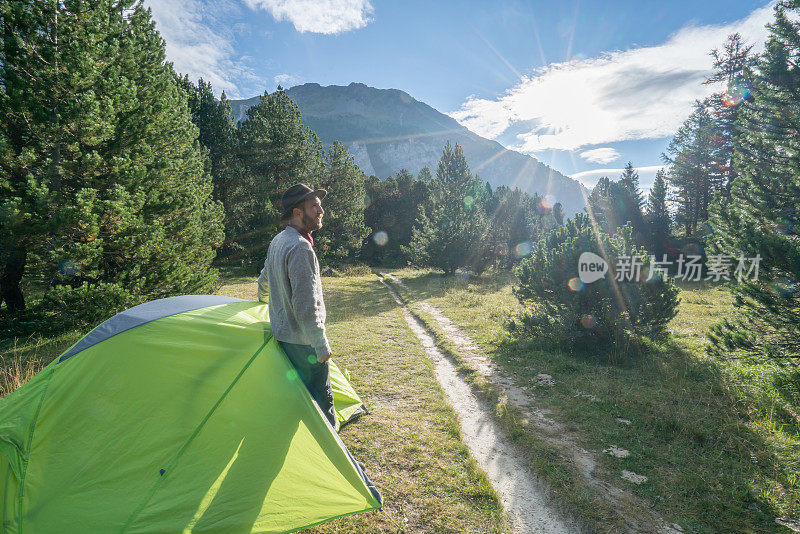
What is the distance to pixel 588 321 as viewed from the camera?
8227mm

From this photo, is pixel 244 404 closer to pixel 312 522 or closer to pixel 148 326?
pixel 312 522

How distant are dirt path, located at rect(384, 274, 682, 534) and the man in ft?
10.4

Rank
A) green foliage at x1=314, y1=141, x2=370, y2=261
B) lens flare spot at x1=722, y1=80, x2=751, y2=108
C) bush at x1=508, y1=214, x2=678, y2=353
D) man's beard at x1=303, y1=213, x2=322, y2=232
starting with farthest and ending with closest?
green foliage at x1=314, y1=141, x2=370, y2=261
lens flare spot at x1=722, y1=80, x2=751, y2=108
bush at x1=508, y1=214, x2=678, y2=353
man's beard at x1=303, y1=213, x2=322, y2=232

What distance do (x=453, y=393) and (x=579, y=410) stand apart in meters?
2.15

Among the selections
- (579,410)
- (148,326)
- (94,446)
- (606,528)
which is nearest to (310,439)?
(94,446)

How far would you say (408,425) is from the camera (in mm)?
5066

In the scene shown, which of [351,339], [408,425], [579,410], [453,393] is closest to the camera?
[408,425]

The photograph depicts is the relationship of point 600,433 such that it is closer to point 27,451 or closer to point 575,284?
point 575,284

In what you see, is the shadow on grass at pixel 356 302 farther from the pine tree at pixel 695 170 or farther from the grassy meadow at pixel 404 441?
the pine tree at pixel 695 170

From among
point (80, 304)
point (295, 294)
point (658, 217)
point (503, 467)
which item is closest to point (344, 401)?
point (503, 467)

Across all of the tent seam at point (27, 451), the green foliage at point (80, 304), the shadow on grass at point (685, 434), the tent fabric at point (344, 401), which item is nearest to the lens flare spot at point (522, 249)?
the shadow on grass at point (685, 434)

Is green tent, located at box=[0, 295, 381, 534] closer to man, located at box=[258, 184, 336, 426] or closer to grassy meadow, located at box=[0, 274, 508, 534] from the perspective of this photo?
man, located at box=[258, 184, 336, 426]

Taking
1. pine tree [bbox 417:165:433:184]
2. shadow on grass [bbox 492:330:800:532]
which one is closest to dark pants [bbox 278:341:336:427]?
shadow on grass [bbox 492:330:800:532]

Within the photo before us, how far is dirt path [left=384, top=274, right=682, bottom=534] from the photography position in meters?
3.36
